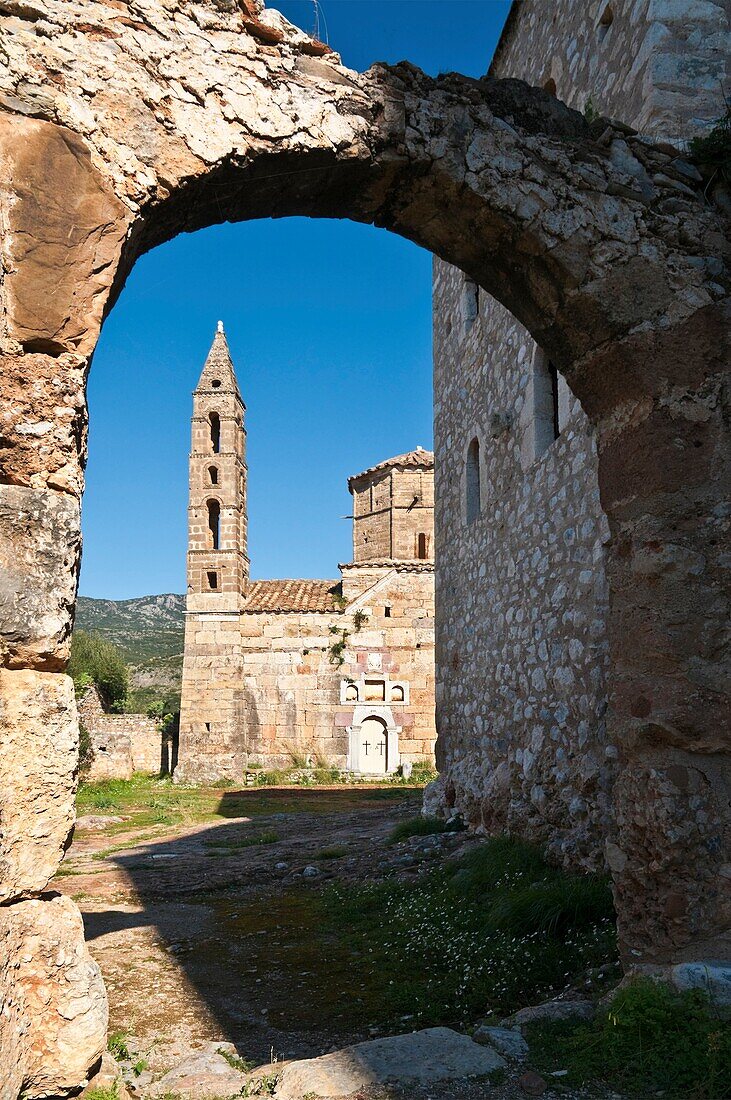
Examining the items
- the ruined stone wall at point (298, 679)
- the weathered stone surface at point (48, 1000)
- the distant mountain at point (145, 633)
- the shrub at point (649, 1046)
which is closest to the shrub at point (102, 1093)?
the weathered stone surface at point (48, 1000)

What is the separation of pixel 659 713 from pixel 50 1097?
2.78 metres

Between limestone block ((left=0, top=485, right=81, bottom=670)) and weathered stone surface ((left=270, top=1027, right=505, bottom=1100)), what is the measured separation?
174cm

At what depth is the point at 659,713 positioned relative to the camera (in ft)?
12.4

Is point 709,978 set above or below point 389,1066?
above

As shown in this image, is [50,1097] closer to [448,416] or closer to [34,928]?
[34,928]

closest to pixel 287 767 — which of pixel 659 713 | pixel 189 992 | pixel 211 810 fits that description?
pixel 211 810

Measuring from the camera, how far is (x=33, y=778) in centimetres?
278

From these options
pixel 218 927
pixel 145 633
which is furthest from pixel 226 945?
pixel 145 633

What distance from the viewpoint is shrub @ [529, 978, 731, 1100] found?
114 inches

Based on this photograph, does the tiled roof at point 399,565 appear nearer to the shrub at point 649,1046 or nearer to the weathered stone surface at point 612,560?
the weathered stone surface at point 612,560

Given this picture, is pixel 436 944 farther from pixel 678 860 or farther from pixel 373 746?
pixel 373 746

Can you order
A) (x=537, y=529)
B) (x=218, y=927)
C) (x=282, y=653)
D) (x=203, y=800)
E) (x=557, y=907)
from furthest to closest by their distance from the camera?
Result: 1. (x=282, y=653)
2. (x=203, y=800)
3. (x=537, y=529)
4. (x=218, y=927)
5. (x=557, y=907)

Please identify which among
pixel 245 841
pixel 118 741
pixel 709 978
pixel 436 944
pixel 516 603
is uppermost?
pixel 516 603

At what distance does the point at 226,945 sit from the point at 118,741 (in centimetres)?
1625
